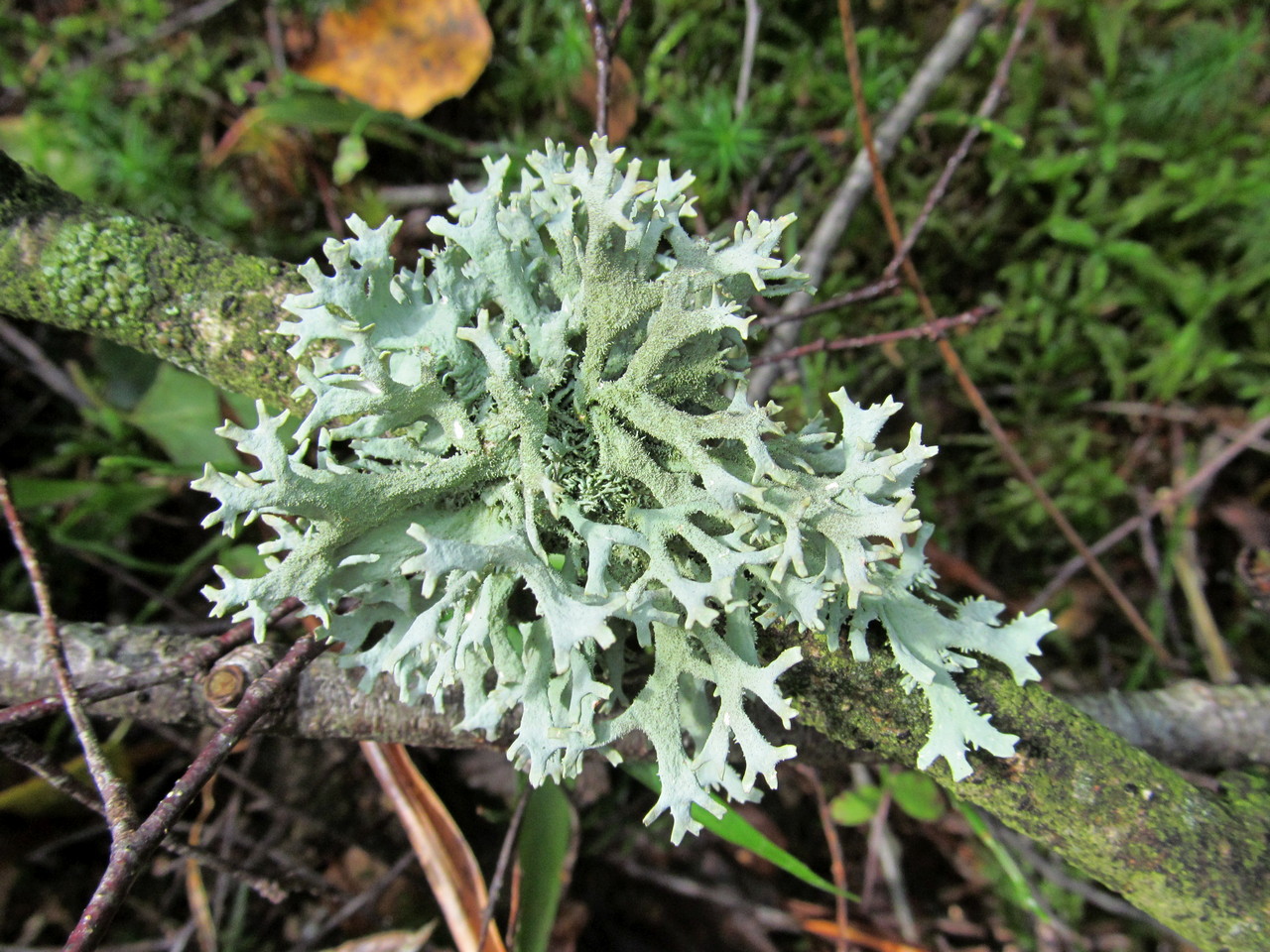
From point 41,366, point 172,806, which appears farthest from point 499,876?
point 41,366

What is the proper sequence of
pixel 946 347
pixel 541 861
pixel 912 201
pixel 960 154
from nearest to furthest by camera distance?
pixel 541 861, pixel 960 154, pixel 946 347, pixel 912 201

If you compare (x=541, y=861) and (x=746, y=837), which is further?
(x=541, y=861)

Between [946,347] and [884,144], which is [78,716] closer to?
[946,347]

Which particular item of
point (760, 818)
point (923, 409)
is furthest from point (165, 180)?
point (760, 818)

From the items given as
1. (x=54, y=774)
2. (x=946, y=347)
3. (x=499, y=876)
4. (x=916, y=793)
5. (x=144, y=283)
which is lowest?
(x=916, y=793)

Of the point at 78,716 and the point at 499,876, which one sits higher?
the point at 78,716

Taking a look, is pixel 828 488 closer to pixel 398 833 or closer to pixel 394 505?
pixel 394 505

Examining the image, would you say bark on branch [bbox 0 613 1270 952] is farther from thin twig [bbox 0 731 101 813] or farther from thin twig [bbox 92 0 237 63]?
thin twig [bbox 92 0 237 63]

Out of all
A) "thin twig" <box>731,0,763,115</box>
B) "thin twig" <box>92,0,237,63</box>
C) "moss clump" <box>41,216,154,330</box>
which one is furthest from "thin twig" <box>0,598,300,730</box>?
"thin twig" <box>92,0,237,63</box>

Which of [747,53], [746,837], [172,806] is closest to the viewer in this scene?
[172,806]
